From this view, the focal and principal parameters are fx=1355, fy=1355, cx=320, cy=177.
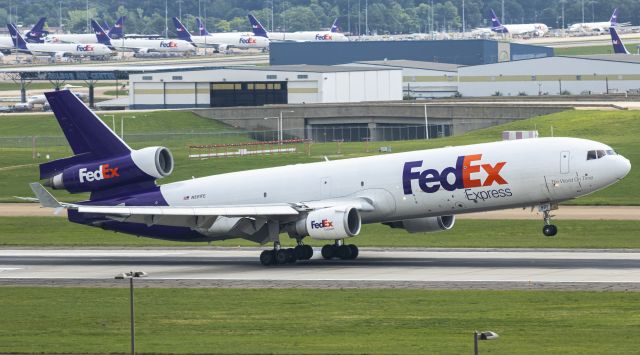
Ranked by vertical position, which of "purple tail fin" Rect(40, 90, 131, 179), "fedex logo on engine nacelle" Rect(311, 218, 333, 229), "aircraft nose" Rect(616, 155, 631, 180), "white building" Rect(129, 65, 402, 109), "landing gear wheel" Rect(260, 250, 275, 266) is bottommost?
"landing gear wheel" Rect(260, 250, 275, 266)

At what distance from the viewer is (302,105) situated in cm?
16012

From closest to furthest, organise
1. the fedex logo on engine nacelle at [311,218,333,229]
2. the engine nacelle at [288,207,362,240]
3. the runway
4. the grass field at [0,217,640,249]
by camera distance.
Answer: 1. the runway
2. the engine nacelle at [288,207,362,240]
3. the fedex logo on engine nacelle at [311,218,333,229]
4. the grass field at [0,217,640,249]

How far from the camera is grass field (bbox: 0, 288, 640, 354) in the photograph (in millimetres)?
41500

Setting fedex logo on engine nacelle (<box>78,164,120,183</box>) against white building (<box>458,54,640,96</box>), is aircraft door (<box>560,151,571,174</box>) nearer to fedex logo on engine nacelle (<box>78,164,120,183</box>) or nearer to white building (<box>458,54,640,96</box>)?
fedex logo on engine nacelle (<box>78,164,120,183</box>)

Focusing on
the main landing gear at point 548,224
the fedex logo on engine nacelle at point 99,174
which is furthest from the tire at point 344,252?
the fedex logo on engine nacelle at point 99,174

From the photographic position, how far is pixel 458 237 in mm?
75062

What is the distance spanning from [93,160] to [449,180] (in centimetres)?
1719

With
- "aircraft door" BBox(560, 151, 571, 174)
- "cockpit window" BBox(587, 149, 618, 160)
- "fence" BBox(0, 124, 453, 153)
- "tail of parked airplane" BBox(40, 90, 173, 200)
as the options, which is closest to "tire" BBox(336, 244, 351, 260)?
"tail of parked airplane" BBox(40, 90, 173, 200)

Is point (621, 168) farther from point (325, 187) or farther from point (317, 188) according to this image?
point (317, 188)

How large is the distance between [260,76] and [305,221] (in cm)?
12224

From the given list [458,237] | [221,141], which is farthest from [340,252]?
[221,141]

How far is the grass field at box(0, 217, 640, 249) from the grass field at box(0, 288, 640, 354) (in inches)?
765

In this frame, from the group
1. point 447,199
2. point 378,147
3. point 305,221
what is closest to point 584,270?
point 447,199

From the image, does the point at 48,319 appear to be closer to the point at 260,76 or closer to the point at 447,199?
the point at 447,199
